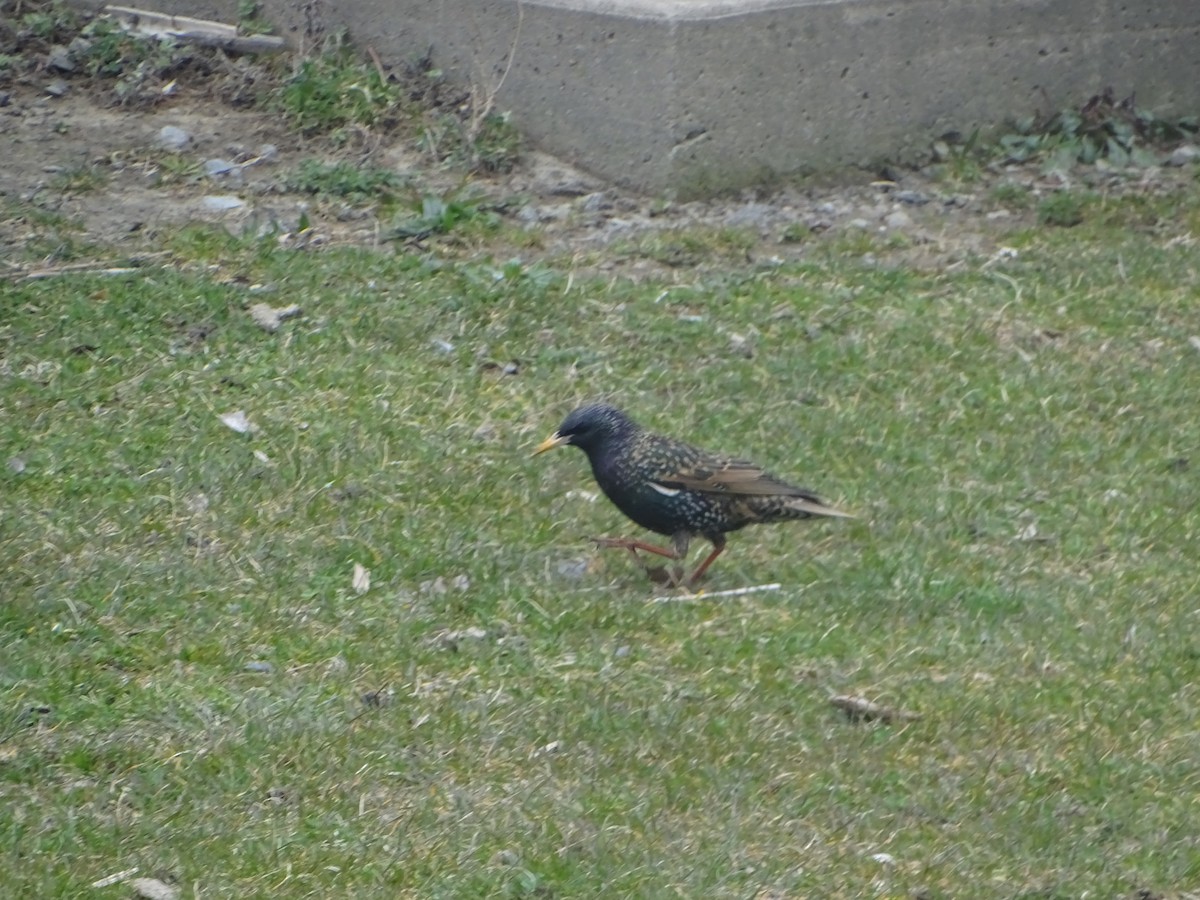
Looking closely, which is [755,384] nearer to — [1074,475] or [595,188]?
[1074,475]

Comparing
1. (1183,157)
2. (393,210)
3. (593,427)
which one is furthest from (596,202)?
(1183,157)

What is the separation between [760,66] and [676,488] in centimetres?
401

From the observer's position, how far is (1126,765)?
216 inches

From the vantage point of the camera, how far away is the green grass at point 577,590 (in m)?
4.99

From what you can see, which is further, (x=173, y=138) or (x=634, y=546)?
(x=173, y=138)

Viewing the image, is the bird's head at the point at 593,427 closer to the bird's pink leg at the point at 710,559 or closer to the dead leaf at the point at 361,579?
the bird's pink leg at the point at 710,559

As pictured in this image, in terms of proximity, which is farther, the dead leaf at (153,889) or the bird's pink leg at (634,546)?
the bird's pink leg at (634,546)

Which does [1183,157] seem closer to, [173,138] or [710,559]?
[710,559]

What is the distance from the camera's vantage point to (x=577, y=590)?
6.43 m

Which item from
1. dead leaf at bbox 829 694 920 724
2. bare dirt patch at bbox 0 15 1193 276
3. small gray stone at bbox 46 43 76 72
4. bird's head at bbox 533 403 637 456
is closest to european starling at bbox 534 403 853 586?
bird's head at bbox 533 403 637 456

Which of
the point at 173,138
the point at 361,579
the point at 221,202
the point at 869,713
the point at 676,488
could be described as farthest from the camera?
the point at 173,138

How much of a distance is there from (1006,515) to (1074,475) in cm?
54

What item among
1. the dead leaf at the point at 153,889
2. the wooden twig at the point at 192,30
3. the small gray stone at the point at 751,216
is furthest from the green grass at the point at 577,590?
the wooden twig at the point at 192,30

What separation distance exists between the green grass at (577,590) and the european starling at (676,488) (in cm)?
22
